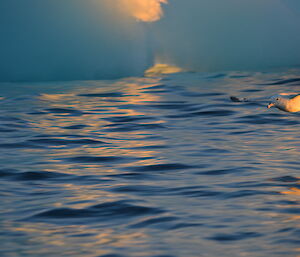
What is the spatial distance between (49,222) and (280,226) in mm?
2191

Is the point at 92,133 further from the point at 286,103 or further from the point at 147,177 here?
the point at 286,103

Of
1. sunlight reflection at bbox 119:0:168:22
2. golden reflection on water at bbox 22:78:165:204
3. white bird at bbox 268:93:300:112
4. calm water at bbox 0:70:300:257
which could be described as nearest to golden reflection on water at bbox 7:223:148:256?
calm water at bbox 0:70:300:257

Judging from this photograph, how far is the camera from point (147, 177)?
27.3 feet

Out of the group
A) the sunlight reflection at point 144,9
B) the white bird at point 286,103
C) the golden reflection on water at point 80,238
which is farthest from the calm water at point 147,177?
the sunlight reflection at point 144,9

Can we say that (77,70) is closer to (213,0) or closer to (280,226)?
(213,0)

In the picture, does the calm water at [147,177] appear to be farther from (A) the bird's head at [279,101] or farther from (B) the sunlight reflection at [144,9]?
(B) the sunlight reflection at [144,9]

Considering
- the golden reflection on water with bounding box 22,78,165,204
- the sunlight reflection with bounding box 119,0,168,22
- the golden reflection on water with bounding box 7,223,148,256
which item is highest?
the sunlight reflection with bounding box 119,0,168,22

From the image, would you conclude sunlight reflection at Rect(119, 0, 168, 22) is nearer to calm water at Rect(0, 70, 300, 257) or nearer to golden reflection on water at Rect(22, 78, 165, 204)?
golden reflection on water at Rect(22, 78, 165, 204)

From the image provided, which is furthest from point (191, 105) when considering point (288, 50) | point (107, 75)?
point (288, 50)

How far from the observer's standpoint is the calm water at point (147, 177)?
5930 millimetres

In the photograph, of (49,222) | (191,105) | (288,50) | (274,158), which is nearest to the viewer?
(49,222)

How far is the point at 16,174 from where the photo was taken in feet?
28.0

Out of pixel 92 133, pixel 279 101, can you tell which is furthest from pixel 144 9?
pixel 279 101

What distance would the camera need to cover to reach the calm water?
593 cm
